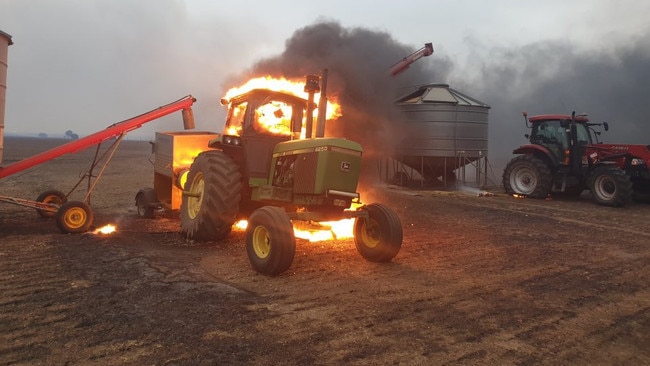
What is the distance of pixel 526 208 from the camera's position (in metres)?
11.8

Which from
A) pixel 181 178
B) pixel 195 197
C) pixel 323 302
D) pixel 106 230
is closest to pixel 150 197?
→ pixel 181 178

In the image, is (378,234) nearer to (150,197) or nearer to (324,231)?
(324,231)

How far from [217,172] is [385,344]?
392 centimetres

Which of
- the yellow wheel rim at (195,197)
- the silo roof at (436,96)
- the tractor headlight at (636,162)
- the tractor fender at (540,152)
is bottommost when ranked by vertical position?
the yellow wheel rim at (195,197)

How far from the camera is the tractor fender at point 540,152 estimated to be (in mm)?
13797

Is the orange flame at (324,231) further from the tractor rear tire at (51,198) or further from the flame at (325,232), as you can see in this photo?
the tractor rear tire at (51,198)

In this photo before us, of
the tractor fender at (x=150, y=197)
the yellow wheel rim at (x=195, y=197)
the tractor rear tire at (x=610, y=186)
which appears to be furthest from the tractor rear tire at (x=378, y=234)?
the tractor rear tire at (x=610, y=186)

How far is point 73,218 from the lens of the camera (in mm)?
7086

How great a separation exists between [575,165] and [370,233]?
10292mm

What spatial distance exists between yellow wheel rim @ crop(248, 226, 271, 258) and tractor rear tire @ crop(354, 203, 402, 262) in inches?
55.4

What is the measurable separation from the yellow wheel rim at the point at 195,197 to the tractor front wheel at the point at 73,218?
Result: 173 centimetres

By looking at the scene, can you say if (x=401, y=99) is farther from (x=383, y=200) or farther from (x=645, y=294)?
(x=645, y=294)

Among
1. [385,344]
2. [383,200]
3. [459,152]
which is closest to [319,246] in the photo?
[385,344]

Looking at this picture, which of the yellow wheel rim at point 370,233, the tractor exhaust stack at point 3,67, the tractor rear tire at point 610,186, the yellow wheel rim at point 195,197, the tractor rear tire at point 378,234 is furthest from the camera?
the tractor rear tire at point 610,186
